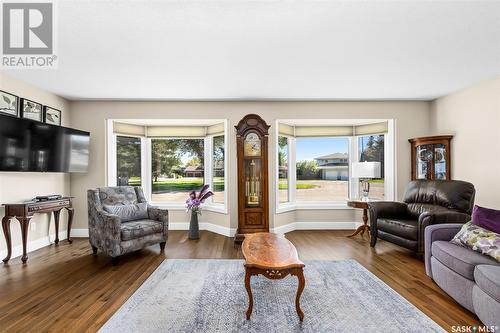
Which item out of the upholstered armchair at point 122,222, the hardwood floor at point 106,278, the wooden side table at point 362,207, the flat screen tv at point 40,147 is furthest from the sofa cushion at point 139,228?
the wooden side table at point 362,207

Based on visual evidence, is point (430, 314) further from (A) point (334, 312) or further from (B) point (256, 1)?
(B) point (256, 1)

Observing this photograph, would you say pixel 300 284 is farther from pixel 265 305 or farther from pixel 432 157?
pixel 432 157

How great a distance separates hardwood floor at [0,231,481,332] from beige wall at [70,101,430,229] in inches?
39.5

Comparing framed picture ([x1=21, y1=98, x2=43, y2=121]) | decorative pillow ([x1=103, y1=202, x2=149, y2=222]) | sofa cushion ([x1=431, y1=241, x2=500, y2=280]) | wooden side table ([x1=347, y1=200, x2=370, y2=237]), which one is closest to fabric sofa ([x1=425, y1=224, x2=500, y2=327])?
sofa cushion ([x1=431, y1=241, x2=500, y2=280])

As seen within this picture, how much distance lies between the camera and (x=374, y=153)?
521 centimetres

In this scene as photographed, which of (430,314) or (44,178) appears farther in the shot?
(44,178)

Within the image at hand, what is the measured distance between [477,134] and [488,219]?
6.76ft

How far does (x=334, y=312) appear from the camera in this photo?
2191mm

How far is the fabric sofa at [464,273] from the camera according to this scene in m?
1.86

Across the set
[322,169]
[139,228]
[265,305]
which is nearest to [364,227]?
[322,169]

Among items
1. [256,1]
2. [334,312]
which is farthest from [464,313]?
[256,1]

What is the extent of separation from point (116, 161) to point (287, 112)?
3.54m

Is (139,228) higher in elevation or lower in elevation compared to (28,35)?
lower

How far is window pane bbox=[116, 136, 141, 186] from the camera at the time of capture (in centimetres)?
514
